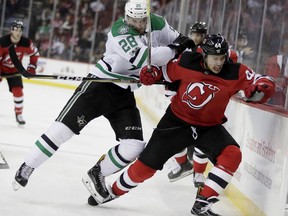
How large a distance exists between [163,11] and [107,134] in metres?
5.26

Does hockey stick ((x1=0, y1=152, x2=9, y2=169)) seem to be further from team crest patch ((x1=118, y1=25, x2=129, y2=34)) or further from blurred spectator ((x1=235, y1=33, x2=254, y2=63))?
blurred spectator ((x1=235, y1=33, x2=254, y2=63))

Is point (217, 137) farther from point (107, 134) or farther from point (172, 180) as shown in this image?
point (107, 134)

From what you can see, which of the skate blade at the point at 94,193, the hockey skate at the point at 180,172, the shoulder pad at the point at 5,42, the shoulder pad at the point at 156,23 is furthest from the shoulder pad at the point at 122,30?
the shoulder pad at the point at 5,42

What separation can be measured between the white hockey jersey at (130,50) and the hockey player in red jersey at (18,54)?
2752 millimetres

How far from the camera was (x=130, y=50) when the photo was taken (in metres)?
3.16

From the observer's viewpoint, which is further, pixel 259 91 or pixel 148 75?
pixel 148 75

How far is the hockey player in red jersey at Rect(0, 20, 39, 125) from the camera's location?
6180 millimetres

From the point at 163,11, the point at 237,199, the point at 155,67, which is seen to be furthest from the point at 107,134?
the point at 163,11

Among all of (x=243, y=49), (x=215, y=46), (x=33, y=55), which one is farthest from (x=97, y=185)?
(x=33, y=55)

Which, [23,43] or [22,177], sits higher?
[23,43]

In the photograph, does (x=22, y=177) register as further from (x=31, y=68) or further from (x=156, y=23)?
(x=31, y=68)

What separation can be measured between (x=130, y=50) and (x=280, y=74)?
96 centimetres

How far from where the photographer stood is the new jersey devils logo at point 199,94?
306cm

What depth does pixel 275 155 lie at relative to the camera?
3152 millimetres
